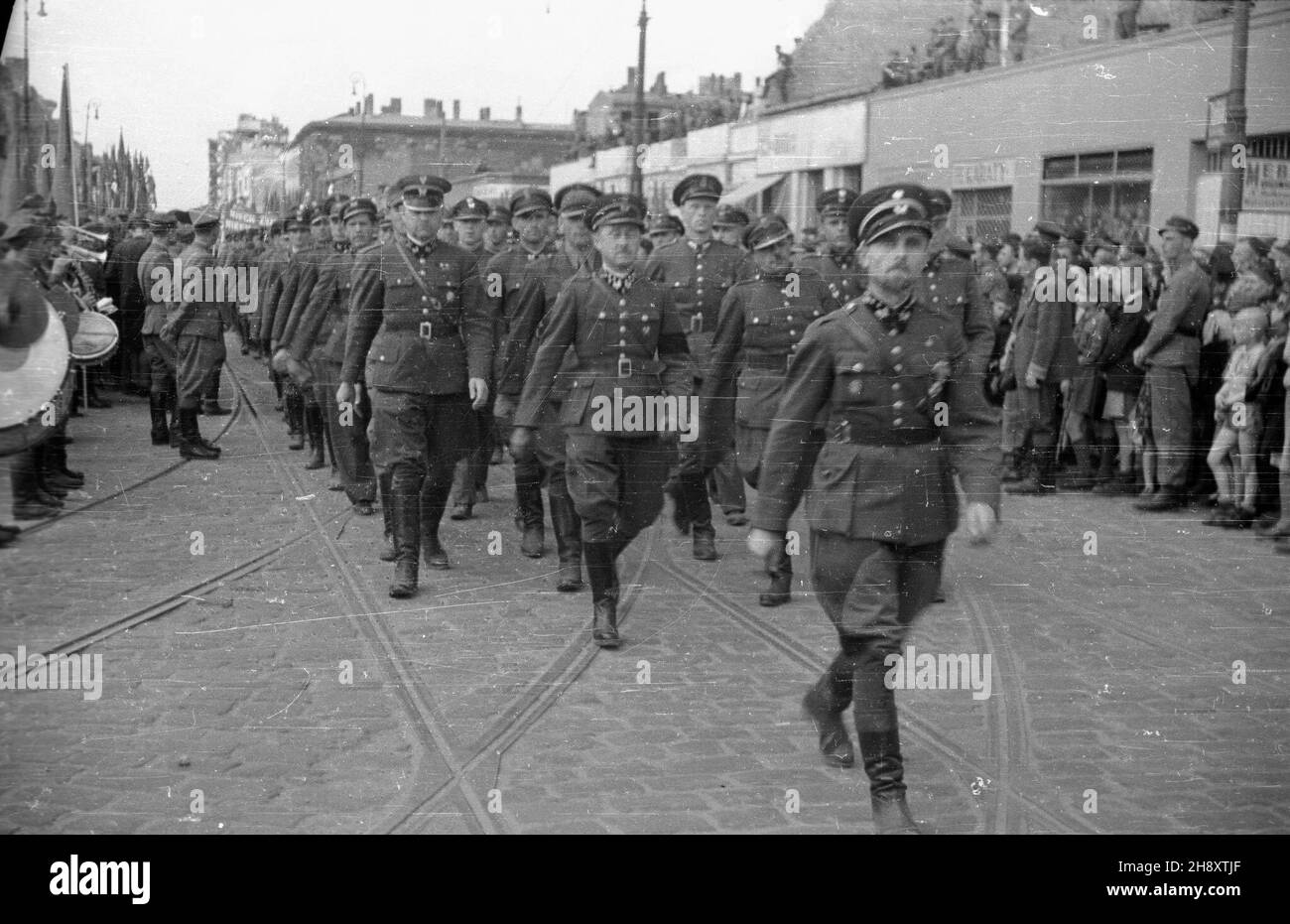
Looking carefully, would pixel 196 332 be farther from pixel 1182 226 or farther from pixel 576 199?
pixel 1182 226

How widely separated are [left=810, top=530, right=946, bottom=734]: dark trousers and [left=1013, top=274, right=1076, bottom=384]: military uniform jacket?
6.76 meters

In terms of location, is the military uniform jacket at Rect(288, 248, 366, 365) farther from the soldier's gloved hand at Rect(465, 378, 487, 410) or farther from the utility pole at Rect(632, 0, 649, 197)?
the utility pole at Rect(632, 0, 649, 197)

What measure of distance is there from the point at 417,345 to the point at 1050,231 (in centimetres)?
364

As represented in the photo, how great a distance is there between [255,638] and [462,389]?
2.29m

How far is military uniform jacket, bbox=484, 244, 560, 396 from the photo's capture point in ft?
32.9

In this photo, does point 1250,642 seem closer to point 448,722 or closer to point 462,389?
point 448,722

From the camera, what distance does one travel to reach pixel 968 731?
6035mm

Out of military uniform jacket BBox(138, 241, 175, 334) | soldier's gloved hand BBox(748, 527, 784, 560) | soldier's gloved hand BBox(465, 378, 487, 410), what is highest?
military uniform jacket BBox(138, 241, 175, 334)

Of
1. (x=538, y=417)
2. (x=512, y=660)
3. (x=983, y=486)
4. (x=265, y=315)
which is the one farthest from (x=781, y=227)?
(x=265, y=315)

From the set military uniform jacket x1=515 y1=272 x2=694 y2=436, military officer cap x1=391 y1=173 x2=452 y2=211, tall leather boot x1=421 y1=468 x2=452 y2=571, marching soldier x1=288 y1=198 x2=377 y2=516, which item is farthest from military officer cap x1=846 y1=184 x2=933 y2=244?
marching soldier x1=288 y1=198 x2=377 y2=516

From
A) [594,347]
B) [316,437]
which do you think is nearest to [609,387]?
[594,347]

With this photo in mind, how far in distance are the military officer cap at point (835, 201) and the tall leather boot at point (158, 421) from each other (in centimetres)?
338

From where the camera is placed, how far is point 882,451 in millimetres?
5172
